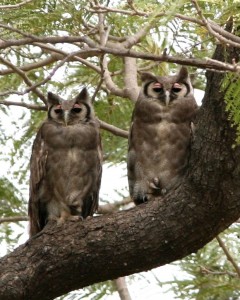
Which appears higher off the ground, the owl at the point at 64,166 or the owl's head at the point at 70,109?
the owl's head at the point at 70,109

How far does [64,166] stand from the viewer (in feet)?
23.4

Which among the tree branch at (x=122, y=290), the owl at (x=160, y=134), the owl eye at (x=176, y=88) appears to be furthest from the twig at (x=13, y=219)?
the owl eye at (x=176, y=88)

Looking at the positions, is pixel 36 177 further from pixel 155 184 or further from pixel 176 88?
pixel 176 88

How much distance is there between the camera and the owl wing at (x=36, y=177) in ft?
23.5

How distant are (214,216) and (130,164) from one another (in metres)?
1.42

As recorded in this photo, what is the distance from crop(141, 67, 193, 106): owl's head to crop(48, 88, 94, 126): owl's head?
58cm

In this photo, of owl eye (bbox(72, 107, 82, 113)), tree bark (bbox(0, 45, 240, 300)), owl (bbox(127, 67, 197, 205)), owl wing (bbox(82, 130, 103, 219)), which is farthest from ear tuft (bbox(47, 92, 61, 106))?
tree bark (bbox(0, 45, 240, 300))

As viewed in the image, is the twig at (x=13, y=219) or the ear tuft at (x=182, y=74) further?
the twig at (x=13, y=219)

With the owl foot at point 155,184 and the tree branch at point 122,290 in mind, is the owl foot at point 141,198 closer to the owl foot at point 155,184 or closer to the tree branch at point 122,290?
the owl foot at point 155,184

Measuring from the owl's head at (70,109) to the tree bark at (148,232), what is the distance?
130cm

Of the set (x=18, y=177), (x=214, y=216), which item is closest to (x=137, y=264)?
(x=214, y=216)

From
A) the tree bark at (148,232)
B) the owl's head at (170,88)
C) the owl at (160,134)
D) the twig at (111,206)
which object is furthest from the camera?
the twig at (111,206)

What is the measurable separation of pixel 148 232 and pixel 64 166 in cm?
152

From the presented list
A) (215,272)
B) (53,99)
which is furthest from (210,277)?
(53,99)
